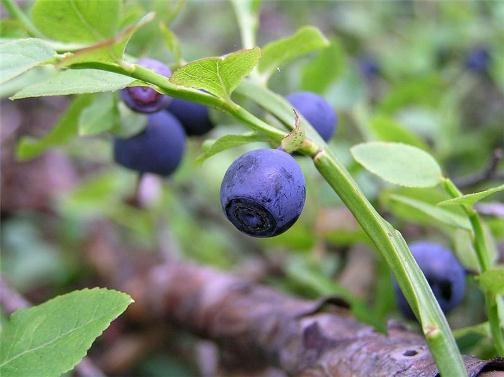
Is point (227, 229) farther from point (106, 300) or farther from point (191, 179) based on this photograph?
point (106, 300)

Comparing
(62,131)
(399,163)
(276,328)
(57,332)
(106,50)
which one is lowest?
(276,328)

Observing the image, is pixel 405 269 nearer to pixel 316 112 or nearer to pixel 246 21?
pixel 316 112

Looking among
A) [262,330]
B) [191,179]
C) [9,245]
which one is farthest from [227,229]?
[262,330]

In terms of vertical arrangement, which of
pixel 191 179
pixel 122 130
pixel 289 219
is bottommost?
pixel 191 179

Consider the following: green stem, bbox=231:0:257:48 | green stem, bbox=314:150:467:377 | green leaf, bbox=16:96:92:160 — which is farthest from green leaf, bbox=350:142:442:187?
green leaf, bbox=16:96:92:160

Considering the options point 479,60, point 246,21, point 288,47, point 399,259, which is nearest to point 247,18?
point 246,21

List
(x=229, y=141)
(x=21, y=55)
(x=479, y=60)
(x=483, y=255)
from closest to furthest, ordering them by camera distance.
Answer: (x=21, y=55) → (x=229, y=141) → (x=483, y=255) → (x=479, y=60)
